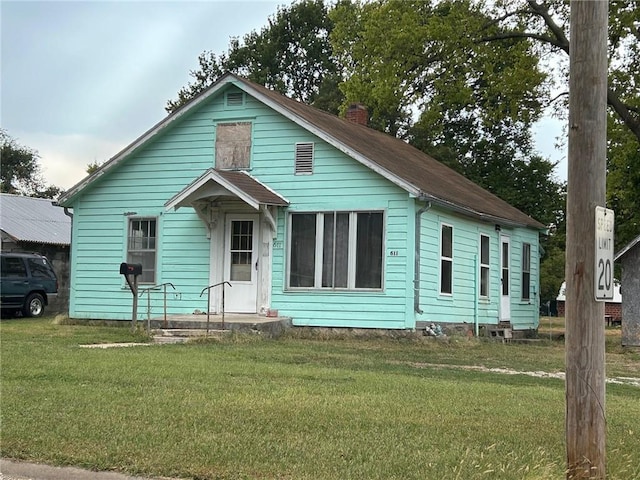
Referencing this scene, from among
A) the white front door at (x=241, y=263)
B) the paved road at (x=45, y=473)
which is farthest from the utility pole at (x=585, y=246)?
the white front door at (x=241, y=263)

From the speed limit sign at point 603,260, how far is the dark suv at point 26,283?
21.0 metres

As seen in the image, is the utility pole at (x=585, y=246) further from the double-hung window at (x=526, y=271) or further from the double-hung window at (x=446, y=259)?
the double-hung window at (x=526, y=271)

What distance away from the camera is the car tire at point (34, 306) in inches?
961

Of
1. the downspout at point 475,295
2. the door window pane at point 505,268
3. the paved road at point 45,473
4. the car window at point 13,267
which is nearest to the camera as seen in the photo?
the paved road at point 45,473

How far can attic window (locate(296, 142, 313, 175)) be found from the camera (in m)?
18.2

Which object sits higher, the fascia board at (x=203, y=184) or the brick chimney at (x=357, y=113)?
the brick chimney at (x=357, y=113)

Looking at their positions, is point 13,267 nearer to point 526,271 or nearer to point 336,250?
point 336,250

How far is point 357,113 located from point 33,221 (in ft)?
43.3

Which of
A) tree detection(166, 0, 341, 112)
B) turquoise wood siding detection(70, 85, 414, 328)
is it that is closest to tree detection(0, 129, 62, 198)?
tree detection(166, 0, 341, 112)

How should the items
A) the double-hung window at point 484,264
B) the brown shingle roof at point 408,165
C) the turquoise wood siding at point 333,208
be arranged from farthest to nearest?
the double-hung window at point 484,264
the brown shingle roof at point 408,165
the turquoise wood siding at point 333,208

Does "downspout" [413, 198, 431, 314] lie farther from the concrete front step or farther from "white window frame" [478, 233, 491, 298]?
"white window frame" [478, 233, 491, 298]

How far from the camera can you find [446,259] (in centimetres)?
1886

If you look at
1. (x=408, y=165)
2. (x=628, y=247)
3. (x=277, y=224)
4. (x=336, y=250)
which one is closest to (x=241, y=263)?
(x=277, y=224)

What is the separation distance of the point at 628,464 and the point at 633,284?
15505 mm
